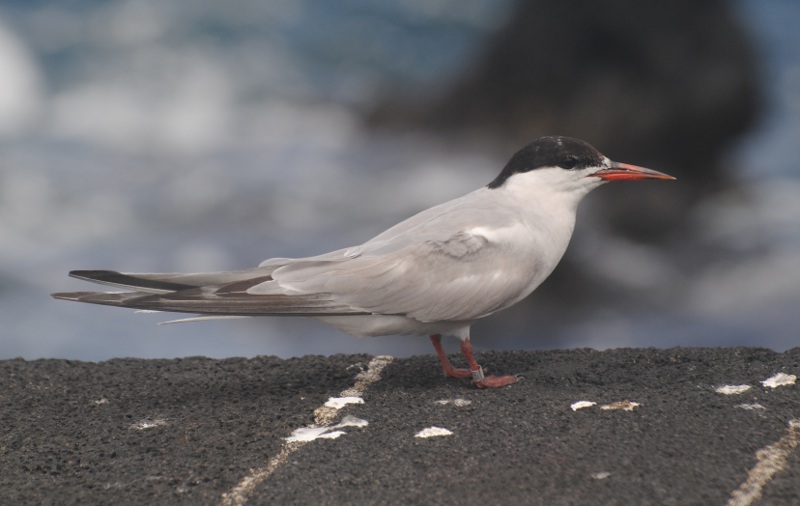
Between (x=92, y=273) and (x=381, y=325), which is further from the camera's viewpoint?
(x=381, y=325)

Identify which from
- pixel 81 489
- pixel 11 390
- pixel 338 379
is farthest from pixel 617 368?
pixel 11 390

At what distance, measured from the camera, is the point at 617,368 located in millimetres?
4445

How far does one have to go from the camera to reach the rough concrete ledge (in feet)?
10.3

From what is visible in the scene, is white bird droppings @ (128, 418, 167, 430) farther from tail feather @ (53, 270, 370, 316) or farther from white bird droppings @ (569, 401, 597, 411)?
white bird droppings @ (569, 401, 597, 411)

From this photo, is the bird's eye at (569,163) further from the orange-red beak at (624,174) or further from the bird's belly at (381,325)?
the bird's belly at (381,325)

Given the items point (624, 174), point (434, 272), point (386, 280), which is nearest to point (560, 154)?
point (624, 174)

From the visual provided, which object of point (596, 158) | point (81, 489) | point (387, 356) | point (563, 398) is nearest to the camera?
point (81, 489)

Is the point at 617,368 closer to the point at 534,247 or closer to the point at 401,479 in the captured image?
the point at 534,247

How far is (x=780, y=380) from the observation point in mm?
4051

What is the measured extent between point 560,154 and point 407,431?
1423 mm

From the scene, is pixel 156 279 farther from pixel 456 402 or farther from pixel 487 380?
pixel 487 380

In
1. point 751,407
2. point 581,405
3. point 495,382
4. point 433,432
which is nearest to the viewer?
point 433,432

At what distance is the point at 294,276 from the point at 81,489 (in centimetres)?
117

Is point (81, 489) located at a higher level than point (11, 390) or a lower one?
lower
